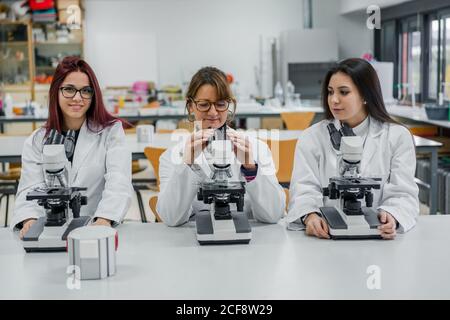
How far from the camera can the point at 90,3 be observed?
8914mm

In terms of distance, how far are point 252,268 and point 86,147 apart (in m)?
0.95

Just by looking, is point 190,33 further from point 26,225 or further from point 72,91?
point 26,225

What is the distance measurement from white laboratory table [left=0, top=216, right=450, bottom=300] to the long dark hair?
46 cm

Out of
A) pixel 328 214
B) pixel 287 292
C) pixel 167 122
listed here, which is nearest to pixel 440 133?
pixel 167 122

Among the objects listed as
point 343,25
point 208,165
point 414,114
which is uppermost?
point 343,25

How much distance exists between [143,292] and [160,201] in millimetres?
655

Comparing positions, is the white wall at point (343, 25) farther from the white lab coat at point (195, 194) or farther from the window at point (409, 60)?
the white lab coat at point (195, 194)

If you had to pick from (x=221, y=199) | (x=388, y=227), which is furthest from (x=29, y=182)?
(x=388, y=227)

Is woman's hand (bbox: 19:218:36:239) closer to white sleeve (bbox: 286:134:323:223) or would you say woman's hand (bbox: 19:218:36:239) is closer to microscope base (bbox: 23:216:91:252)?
microscope base (bbox: 23:216:91:252)

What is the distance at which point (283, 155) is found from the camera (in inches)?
146

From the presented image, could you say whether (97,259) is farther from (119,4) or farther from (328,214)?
(119,4)

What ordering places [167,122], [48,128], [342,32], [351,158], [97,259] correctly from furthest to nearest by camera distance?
[342,32], [167,122], [48,128], [351,158], [97,259]

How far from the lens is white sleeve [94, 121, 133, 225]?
7.04ft

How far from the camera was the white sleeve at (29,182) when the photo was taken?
2.10 metres
